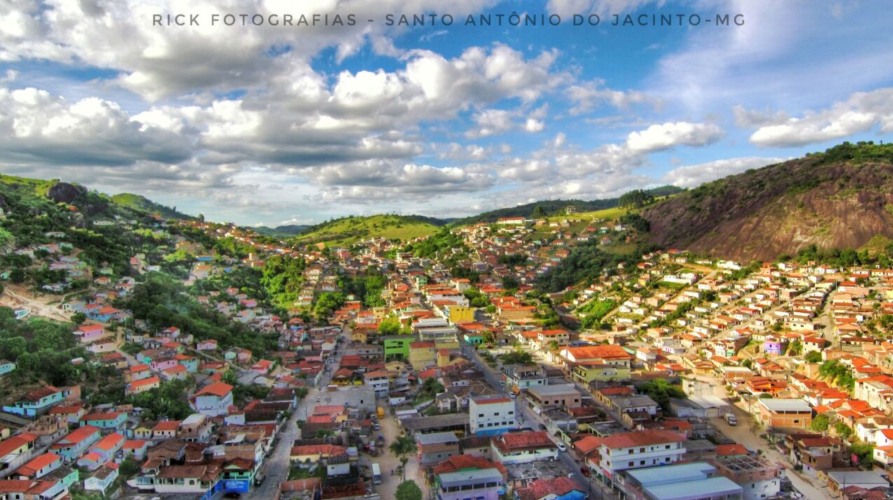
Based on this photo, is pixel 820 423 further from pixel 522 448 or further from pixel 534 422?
pixel 522 448

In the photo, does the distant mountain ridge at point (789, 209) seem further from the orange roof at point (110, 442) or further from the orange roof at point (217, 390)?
the orange roof at point (110, 442)

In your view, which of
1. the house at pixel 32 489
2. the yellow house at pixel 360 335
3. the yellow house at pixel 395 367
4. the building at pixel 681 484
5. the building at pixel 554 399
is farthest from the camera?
the yellow house at pixel 360 335

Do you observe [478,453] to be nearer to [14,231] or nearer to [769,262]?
[14,231]

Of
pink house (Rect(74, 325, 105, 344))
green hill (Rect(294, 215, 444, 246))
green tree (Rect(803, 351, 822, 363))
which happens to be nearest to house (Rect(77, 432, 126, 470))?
pink house (Rect(74, 325, 105, 344))

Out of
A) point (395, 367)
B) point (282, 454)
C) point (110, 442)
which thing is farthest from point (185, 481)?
point (395, 367)

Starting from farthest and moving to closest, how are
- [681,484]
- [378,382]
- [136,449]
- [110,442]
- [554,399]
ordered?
[378,382], [554,399], [136,449], [110,442], [681,484]

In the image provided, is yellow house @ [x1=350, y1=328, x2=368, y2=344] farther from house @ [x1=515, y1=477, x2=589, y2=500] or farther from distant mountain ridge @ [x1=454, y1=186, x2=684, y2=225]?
distant mountain ridge @ [x1=454, y1=186, x2=684, y2=225]

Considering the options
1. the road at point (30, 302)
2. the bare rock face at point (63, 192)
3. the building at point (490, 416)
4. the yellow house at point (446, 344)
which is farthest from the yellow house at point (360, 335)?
the bare rock face at point (63, 192)
